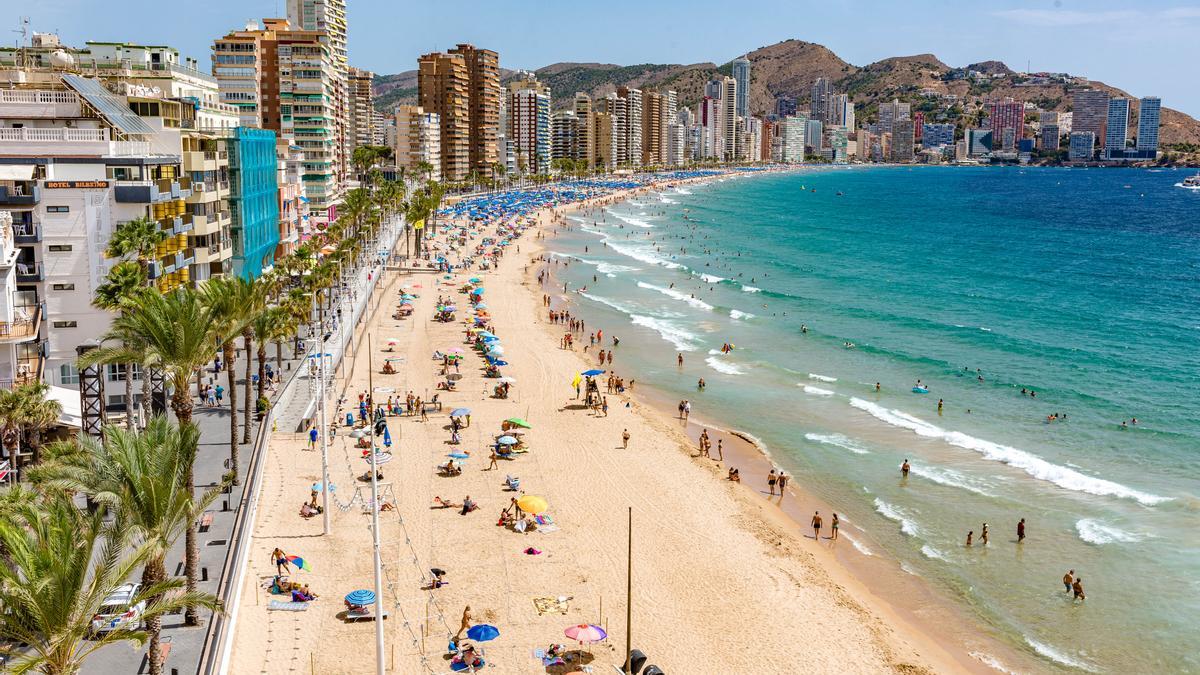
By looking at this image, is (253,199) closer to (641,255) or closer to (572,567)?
(572,567)

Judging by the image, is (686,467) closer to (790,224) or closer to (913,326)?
(913,326)

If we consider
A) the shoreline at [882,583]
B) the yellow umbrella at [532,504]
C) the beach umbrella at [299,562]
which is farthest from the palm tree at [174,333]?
the shoreline at [882,583]

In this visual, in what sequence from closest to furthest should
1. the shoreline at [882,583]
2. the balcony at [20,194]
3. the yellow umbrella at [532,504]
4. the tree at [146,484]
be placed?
the tree at [146,484], the shoreline at [882,583], the yellow umbrella at [532,504], the balcony at [20,194]

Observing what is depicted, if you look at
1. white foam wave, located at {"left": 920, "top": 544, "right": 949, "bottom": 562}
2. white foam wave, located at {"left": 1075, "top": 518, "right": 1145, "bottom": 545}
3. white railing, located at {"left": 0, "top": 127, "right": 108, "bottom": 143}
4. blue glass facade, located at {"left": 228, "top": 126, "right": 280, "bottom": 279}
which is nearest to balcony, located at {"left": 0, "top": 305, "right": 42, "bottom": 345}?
white railing, located at {"left": 0, "top": 127, "right": 108, "bottom": 143}

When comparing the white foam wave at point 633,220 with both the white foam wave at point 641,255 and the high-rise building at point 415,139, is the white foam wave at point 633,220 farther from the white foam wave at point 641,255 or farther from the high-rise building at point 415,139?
the high-rise building at point 415,139

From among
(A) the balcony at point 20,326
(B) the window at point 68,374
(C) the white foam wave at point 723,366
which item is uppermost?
(A) the balcony at point 20,326

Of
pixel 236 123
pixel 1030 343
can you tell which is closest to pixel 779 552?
pixel 1030 343
